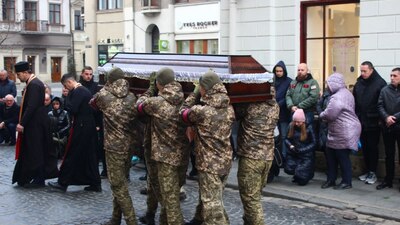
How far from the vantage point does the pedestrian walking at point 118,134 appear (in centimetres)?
685

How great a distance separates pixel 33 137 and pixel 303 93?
453 centimetres

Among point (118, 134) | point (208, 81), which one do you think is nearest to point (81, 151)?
point (118, 134)

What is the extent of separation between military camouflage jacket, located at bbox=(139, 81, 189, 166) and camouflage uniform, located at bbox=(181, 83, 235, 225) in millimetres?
267

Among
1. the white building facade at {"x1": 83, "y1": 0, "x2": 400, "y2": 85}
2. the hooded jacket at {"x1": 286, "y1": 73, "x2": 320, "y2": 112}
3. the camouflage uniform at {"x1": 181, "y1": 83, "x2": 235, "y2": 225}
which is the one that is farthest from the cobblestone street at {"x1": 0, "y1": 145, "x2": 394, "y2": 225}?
the white building facade at {"x1": 83, "y1": 0, "x2": 400, "y2": 85}

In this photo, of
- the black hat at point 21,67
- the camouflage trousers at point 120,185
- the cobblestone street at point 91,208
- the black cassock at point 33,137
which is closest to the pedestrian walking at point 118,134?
the camouflage trousers at point 120,185

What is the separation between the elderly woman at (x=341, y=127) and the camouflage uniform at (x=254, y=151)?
2866 mm

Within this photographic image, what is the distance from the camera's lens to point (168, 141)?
641 cm

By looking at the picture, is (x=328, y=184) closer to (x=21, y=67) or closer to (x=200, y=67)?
(x=200, y=67)

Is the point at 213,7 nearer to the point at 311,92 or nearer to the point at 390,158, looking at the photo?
the point at 311,92

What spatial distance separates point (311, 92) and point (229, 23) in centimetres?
445

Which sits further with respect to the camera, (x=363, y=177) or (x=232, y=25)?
(x=232, y=25)

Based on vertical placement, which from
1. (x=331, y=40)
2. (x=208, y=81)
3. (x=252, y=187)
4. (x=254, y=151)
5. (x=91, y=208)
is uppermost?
(x=331, y=40)

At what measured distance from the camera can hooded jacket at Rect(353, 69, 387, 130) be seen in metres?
9.44

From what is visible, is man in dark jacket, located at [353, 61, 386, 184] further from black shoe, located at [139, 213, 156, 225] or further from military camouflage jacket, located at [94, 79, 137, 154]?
military camouflage jacket, located at [94, 79, 137, 154]
